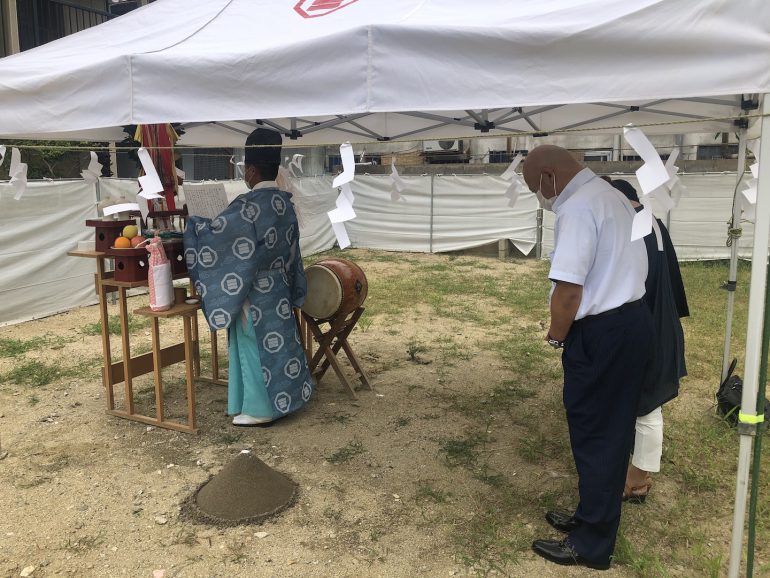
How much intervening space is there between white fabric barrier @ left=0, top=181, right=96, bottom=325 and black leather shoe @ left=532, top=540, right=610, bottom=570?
5.87m

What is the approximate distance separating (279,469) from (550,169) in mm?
2093

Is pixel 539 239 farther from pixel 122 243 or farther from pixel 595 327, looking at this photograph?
pixel 595 327

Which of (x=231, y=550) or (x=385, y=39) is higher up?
(x=385, y=39)

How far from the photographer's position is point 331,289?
13.3 feet

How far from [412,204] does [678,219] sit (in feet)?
15.3

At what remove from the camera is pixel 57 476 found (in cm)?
320

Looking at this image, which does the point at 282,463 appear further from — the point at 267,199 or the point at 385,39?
the point at 385,39

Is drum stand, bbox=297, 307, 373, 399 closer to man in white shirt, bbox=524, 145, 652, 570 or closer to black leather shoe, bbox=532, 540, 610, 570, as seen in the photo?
black leather shoe, bbox=532, 540, 610, 570

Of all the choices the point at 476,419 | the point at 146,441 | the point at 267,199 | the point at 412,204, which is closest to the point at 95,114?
the point at 267,199

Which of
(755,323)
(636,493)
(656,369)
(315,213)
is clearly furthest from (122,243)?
(315,213)

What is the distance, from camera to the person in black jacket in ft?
9.04

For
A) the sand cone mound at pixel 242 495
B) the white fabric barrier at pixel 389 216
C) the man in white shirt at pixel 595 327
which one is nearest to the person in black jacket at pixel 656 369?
the man in white shirt at pixel 595 327

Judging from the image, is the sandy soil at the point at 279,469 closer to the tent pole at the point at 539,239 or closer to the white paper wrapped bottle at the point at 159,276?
the white paper wrapped bottle at the point at 159,276

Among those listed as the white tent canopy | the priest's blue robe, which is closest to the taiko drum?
the priest's blue robe
